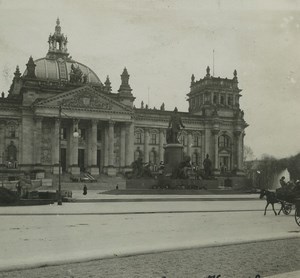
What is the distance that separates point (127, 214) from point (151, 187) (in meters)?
22.4

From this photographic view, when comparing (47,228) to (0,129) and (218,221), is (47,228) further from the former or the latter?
(0,129)

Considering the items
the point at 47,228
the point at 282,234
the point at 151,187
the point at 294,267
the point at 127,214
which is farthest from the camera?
the point at 151,187

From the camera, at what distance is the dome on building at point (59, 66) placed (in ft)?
292

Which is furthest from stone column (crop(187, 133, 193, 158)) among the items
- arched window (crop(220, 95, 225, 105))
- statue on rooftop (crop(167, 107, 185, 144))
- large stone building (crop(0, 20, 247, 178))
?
statue on rooftop (crop(167, 107, 185, 144))

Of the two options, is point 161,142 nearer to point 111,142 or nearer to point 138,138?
point 138,138

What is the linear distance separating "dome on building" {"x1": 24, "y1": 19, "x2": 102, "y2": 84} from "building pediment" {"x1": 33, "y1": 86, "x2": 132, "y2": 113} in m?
7.92

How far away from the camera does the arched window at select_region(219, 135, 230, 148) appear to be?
304ft

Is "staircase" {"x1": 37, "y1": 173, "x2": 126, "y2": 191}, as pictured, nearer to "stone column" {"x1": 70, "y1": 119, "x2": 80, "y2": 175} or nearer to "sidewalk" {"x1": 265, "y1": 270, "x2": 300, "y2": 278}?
"stone column" {"x1": 70, "y1": 119, "x2": 80, "y2": 175}

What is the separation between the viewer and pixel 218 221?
765 inches

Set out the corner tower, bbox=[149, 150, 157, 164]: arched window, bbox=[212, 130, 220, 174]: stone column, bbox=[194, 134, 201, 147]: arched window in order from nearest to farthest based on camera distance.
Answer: bbox=[149, 150, 157, 164]: arched window < bbox=[212, 130, 220, 174]: stone column < bbox=[194, 134, 201, 147]: arched window < the corner tower

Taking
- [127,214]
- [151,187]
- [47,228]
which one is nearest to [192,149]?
[151,187]

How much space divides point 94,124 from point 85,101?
12.4 ft

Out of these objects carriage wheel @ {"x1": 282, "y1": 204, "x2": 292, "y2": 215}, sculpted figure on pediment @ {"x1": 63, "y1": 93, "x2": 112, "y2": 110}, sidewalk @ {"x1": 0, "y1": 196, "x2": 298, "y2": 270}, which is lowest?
sidewalk @ {"x1": 0, "y1": 196, "x2": 298, "y2": 270}

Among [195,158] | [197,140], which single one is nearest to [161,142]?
[197,140]
